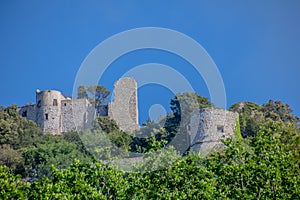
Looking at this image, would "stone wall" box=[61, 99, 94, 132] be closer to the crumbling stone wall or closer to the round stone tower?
the round stone tower

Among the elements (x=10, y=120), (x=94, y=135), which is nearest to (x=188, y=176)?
(x=94, y=135)

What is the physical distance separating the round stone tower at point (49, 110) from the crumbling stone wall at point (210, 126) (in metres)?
21.9

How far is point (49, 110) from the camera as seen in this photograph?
61219 mm

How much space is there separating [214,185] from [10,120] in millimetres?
36491

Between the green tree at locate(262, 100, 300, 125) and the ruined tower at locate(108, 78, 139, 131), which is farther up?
the ruined tower at locate(108, 78, 139, 131)

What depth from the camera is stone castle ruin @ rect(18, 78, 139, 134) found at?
58281mm

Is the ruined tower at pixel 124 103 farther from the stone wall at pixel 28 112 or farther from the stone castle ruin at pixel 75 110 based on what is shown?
the stone wall at pixel 28 112

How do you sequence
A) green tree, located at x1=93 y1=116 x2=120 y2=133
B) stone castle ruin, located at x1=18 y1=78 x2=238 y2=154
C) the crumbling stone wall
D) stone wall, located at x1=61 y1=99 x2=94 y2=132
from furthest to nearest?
stone wall, located at x1=61 y1=99 x2=94 y2=132
stone castle ruin, located at x1=18 y1=78 x2=238 y2=154
green tree, located at x1=93 y1=116 x2=120 y2=133
the crumbling stone wall

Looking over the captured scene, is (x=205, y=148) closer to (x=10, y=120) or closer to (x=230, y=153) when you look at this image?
(x=230, y=153)

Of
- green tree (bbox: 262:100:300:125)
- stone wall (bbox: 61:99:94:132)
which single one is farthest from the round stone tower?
green tree (bbox: 262:100:300:125)

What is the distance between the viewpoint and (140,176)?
21328 millimetres

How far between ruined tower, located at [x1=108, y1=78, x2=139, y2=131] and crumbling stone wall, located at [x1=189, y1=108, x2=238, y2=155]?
54.3 ft

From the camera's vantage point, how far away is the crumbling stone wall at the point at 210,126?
40125 millimetres

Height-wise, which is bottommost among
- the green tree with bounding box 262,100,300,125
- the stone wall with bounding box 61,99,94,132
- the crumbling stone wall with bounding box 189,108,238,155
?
the crumbling stone wall with bounding box 189,108,238,155
